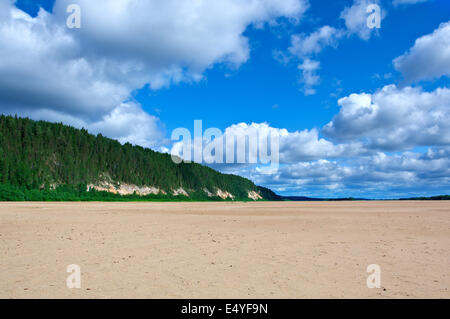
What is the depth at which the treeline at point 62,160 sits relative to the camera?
8090cm

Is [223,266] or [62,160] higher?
[62,160]

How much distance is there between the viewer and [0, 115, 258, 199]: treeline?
265ft

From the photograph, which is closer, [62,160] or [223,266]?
[223,266]

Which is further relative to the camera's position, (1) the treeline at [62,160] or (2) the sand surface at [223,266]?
(1) the treeline at [62,160]

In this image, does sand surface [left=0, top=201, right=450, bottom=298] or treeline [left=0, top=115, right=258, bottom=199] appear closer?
sand surface [left=0, top=201, right=450, bottom=298]

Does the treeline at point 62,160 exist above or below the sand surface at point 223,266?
above

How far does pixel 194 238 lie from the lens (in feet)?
50.6

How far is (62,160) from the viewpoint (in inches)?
4060

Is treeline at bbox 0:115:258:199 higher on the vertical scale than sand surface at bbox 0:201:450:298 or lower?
higher

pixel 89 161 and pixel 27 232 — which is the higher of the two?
pixel 89 161
